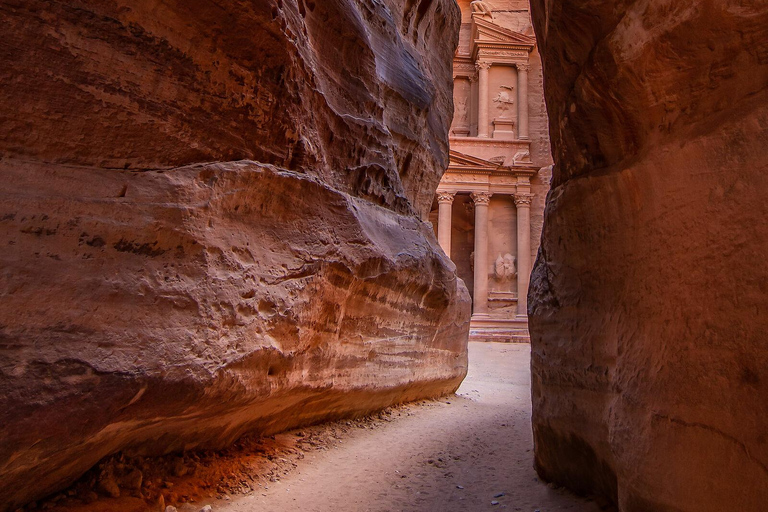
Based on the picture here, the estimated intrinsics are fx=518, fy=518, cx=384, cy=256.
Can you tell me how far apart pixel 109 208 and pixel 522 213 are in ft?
77.9

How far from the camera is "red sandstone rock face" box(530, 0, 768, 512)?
1.94 metres

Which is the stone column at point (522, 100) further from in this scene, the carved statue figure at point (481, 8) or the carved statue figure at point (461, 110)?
the carved statue figure at point (481, 8)

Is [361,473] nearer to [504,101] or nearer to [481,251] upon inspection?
[481,251]

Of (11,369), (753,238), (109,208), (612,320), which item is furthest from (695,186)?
(11,369)

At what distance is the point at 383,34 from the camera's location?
5.99 meters

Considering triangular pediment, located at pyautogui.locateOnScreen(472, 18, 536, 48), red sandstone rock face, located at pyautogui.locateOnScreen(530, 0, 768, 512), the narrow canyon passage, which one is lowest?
the narrow canyon passage

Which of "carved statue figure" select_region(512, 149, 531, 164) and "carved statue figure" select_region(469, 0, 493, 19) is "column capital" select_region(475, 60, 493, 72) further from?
"carved statue figure" select_region(512, 149, 531, 164)

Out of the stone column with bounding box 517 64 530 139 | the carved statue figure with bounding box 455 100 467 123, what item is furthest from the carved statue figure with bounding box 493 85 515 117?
the carved statue figure with bounding box 455 100 467 123

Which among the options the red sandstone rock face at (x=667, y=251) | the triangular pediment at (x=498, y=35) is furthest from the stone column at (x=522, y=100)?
the red sandstone rock face at (x=667, y=251)

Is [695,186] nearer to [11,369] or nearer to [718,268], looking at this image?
[718,268]

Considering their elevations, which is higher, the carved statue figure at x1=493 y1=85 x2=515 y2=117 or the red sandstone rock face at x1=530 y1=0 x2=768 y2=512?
the carved statue figure at x1=493 y1=85 x2=515 y2=117

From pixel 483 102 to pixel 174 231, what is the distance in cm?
2568

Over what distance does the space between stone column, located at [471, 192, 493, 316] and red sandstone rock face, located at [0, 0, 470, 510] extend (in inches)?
Result: 775

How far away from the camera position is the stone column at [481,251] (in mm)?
24016
